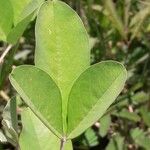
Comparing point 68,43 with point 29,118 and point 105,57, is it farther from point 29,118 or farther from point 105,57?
point 105,57

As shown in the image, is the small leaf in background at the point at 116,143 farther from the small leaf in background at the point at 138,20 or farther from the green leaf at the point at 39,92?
the green leaf at the point at 39,92

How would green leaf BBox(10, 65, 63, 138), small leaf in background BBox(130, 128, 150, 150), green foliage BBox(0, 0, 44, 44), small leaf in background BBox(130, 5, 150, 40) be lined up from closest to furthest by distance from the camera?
green leaf BBox(10, 65, 63, 138)
green foliage BBox(0, 0, 44, 44)
small leaf in background BBox(130, 128, 150, 150)
small leaf in background BBox(130, 5, 150, 40)

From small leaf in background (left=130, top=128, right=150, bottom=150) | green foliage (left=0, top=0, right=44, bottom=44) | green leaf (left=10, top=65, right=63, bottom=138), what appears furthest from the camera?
small leaf in background (left=130, top=128, right=150, bottom=150)

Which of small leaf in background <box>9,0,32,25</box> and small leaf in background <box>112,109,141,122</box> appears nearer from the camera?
small leaf in background <box>9,0,32,25</box>

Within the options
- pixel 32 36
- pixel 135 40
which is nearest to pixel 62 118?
pixel 32 36

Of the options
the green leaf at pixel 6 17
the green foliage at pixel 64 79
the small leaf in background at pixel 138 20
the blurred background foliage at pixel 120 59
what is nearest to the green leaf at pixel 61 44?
the green foliage at pixel 64 79

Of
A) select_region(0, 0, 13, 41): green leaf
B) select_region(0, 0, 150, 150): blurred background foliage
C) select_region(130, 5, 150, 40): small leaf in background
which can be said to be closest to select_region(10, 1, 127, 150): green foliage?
select_region(0, 0, 13, 41): green leaf

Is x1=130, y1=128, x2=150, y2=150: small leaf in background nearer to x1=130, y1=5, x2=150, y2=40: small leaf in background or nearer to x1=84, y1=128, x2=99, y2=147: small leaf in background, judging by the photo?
x1=84, y1=128, x2=99, y2=147: small leaf in background

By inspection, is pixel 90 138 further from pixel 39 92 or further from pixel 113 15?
pixel 39 92
